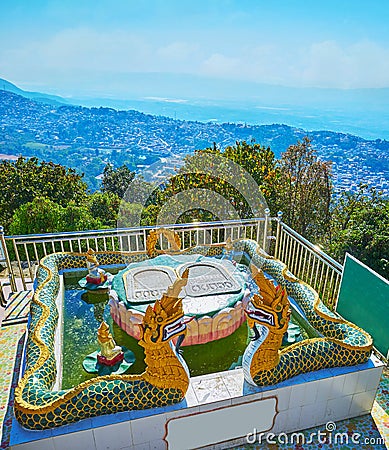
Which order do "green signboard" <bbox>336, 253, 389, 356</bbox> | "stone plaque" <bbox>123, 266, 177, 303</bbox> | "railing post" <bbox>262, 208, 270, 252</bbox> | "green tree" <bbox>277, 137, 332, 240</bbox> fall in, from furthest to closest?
"green tree" <bbox>277, 137, 332, 240</bbox>
"railing post" <bbox>262, 208, 270, 252</bbox>
"stone plaque" <bbox>123, 266, 177, 303</bbox>
"green signboard" <bbox>336, 253, 389, 356</bbox>

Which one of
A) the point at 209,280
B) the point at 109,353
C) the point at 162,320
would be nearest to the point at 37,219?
the point at 209,280

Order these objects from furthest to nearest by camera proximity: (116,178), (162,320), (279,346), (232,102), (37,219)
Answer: (116,178)
(232,102)
(37,219)
(279,346)
(162,320)

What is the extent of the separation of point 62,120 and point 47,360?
35960 mm

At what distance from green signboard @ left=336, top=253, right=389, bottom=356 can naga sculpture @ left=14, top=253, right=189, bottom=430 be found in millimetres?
2583

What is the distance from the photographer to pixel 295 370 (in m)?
3.30

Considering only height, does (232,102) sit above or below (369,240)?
above

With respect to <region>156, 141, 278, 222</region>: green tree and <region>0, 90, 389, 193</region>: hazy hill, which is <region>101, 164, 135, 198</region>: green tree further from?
<region>156, 141, 278, 222</region>: green tree

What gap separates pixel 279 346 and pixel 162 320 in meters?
1.16

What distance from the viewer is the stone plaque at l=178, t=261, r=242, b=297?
177 inches

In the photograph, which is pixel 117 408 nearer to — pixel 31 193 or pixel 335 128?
pixel 31 193

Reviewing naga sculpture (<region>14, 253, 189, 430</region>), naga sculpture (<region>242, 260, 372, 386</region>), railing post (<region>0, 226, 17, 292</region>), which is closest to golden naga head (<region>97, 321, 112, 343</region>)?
naga sculpture (<region>14, 253, 189, 430</region>)

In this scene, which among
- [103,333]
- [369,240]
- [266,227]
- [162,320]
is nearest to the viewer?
[162,320]

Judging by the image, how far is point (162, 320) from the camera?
279cm

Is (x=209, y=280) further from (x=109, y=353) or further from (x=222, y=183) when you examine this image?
(x=222, y=183)
